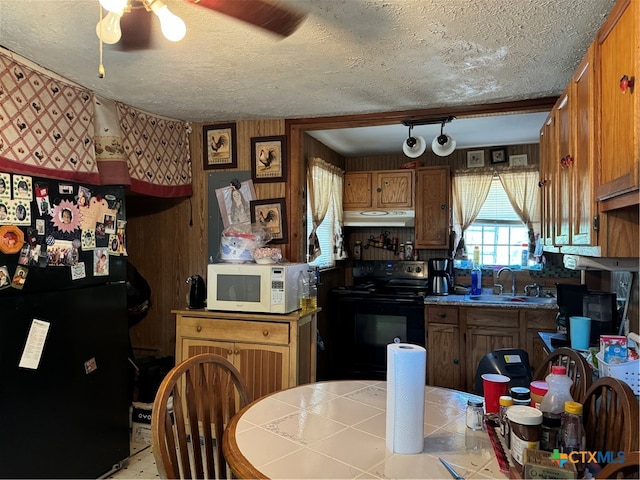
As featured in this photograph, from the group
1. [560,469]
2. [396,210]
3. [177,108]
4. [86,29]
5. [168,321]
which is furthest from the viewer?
[396,210]

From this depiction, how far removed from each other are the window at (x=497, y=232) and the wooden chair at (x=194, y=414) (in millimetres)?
3517

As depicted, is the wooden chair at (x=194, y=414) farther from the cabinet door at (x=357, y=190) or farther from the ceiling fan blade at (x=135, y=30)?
the cabinet door at (x=357, y=190)

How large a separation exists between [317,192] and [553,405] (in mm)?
2944

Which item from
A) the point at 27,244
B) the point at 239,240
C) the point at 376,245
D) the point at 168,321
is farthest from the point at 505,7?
the point at 376,245

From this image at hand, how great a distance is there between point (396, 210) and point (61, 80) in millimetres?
3089

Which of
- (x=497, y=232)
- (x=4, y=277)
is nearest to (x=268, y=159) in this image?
(x=4, y=277)

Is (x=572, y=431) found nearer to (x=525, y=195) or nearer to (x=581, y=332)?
(x=581, y=332)

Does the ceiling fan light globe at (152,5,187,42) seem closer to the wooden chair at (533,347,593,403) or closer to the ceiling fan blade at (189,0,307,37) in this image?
the ceiling fan blade at (189,0,307,37)

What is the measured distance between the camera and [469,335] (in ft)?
12.6

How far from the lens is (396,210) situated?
14.9 ft

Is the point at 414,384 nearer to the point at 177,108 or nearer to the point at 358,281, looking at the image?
the point at 177,108

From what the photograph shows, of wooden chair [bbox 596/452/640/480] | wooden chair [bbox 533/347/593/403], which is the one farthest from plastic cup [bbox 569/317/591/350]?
wooden chair [bbox 596/452/640/480]

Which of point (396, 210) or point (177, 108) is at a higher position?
point (177, 108)

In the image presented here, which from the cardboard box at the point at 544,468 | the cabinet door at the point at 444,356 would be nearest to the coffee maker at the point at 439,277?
the cabinet door at the point at 444,356
